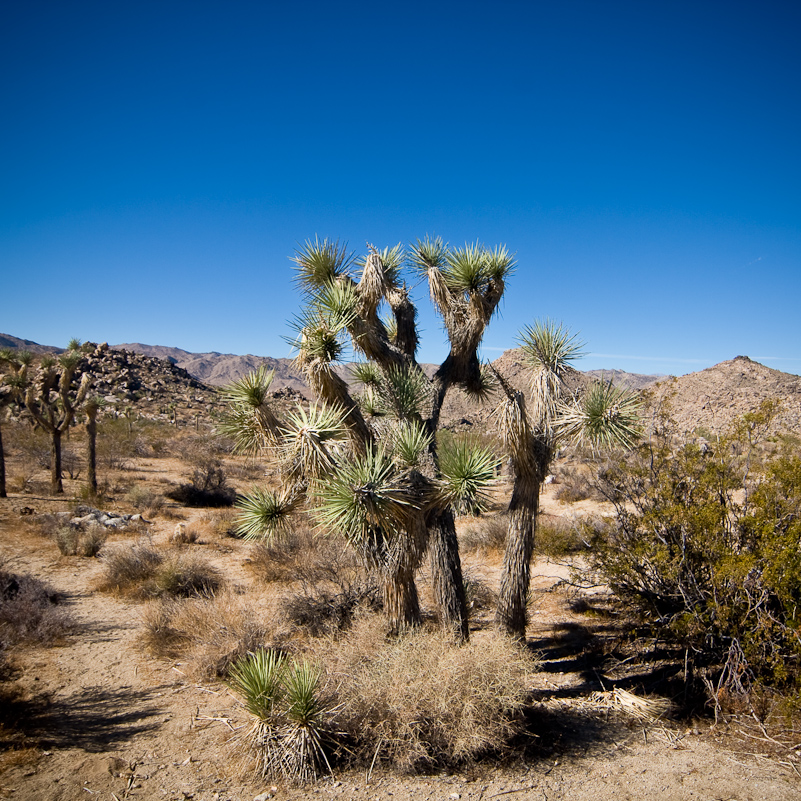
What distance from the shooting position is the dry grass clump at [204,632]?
246 inches

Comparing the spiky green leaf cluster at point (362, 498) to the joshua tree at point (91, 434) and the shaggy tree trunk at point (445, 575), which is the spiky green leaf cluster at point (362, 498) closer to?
the shaggy tree trunk at point (445, 575)

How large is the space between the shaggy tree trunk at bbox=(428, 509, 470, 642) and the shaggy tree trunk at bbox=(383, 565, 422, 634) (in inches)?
11.7

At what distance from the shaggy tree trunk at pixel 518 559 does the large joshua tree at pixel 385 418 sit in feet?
1.71

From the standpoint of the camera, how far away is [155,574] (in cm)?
909

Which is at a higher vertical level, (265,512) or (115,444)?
(115,444)

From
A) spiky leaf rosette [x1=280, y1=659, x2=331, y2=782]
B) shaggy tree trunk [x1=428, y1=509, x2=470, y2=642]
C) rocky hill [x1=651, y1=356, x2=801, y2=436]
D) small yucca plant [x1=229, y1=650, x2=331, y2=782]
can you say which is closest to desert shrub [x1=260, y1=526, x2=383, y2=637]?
shaggy tree trunk [x1=428, y1=509, x2=470, y2=642]

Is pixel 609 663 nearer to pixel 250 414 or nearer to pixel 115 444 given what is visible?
pixel 250 414

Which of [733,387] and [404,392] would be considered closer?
[404,392]

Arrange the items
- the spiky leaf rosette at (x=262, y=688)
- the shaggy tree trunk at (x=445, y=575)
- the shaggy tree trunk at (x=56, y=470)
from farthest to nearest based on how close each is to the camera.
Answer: the shaggy tree trunk at (x=56, y=470) < the shaggy tree trunk at (x=445, y=575) < the spiky leaf rosette at (x=262, y=688)

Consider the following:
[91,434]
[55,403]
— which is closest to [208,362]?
[55,403]

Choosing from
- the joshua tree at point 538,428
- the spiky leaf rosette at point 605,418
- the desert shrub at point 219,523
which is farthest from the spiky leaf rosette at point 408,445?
the desert shrub at point 219,523

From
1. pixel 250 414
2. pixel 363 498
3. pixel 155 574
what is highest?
pixel 250 414

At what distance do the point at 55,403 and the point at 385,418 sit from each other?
53.9 ft

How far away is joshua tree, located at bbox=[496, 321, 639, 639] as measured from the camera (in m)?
5.39
